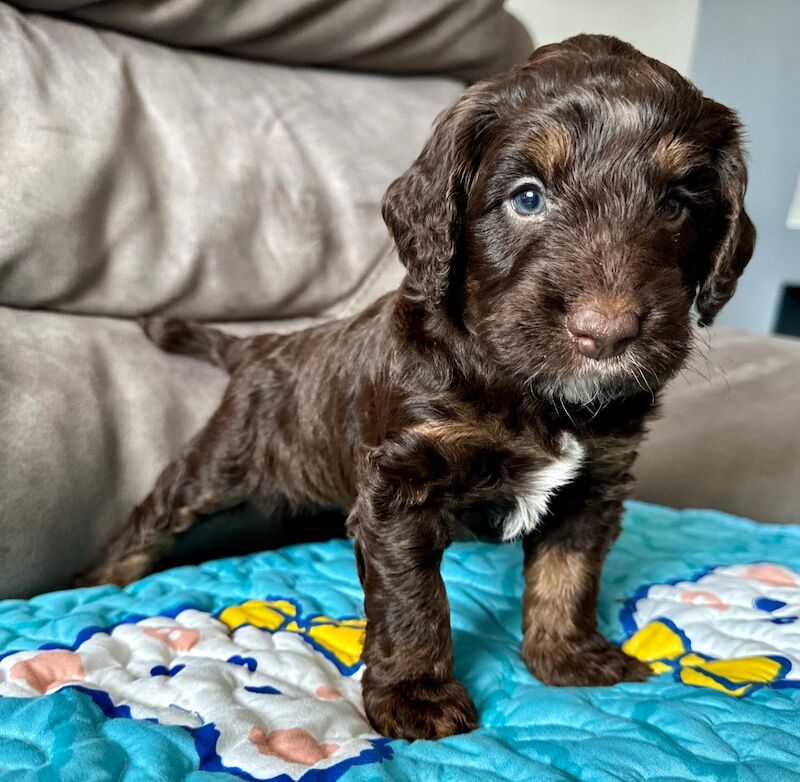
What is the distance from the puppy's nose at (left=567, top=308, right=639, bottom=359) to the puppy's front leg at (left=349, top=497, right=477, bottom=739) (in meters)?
0.58

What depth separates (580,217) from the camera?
1.55m

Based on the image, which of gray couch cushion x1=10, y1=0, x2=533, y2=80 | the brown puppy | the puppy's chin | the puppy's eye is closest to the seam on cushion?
gray couch cushion x1=10, y1=0, x2=533, y2=80

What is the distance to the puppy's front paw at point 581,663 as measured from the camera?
192cm

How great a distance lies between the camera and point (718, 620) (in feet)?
7.05

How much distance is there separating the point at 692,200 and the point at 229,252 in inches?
80.3

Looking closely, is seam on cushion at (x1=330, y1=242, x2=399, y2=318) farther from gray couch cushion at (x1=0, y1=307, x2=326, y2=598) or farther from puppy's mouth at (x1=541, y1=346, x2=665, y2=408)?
puppy's mouth at (x1=541, y1=346, x2=665, y2=408)

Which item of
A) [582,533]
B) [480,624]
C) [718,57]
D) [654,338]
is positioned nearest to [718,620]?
[582,533]

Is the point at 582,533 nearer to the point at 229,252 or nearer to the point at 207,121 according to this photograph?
the point at 229,252

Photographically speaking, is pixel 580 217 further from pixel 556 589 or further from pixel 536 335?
pixel 556 589

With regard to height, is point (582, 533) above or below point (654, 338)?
below

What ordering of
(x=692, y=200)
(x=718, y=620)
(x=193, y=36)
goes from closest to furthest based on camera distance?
(x=692, y=200) < (x=718, y=620) < (x=193, y=36)

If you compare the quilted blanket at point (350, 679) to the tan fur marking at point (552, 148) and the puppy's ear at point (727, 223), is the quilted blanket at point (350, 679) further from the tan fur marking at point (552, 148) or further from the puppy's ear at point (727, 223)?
the tan fur marking at point (552, 148)

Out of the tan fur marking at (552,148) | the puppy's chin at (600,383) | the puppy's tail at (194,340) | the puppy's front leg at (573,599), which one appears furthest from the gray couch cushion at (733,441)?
the tan fur marking at (552,148)

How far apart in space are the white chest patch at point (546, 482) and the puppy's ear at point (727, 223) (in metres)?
0.45
